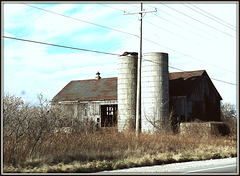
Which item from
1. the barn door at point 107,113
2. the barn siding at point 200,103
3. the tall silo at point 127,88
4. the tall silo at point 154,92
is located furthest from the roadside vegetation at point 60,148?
the barn door at point 107,113

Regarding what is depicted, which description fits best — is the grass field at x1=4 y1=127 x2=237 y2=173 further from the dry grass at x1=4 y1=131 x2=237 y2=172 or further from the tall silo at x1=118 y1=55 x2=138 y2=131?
the tall silo at x1=118 y1=55 x2=138 y2=131

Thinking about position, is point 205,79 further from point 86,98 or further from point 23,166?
point 23,166

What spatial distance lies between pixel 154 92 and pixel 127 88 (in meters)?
3.15

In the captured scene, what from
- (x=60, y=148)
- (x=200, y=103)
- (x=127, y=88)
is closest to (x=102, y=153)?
(x=60, y=148)

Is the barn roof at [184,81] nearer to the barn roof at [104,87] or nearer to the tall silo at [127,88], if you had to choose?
the barn roof at [104,87]

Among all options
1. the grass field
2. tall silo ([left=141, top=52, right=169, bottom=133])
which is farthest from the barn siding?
the grass field

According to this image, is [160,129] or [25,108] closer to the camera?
[25,108]

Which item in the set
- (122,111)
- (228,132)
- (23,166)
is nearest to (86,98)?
(122,111)

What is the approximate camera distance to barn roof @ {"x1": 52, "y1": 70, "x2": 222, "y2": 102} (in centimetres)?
3185

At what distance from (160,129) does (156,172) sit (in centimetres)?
1476

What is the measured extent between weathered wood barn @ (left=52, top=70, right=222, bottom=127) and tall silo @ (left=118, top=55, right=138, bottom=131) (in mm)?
1442

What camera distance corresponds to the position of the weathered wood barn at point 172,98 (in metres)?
30.7

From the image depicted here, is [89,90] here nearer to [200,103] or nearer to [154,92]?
[200,103]

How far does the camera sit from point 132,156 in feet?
51.0
